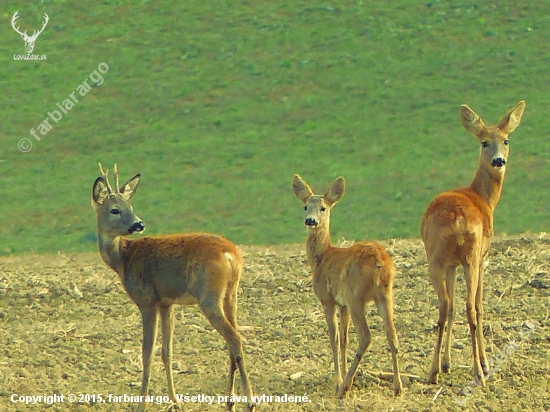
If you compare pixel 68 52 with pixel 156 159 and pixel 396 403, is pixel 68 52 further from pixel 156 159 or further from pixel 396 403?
pixel 396 403

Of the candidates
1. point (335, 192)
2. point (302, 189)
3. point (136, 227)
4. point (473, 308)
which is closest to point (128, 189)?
point (136, 227)

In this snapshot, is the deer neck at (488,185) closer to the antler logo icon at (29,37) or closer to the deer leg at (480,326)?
the deer leg at (480,326)

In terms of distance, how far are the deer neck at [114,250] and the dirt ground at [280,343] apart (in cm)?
131

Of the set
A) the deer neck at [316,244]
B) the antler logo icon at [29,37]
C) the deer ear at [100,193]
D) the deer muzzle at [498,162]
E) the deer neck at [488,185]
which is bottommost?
the deer neck at [316,244]

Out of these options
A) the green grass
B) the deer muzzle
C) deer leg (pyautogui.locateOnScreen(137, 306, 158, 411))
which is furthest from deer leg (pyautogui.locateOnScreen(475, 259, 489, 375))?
the green grass

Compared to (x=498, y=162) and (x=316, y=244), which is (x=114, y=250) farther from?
(x=498, y=162)

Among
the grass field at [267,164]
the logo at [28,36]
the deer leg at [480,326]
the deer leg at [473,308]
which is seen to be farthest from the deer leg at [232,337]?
the logo at [28,36]

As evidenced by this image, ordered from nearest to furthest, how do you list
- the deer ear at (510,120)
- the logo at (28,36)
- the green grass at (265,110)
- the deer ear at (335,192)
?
the deer ear at (335,192) < the deer ear at (510,120) < the green grass at (265,110) < the logo at (28,36)

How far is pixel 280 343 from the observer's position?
542 inches

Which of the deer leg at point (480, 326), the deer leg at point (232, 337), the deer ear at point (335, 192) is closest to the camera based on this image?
the deer leg at point (232, 337)

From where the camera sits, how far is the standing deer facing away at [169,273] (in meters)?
11.2

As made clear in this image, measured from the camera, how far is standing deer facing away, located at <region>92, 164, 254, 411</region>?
36.9ft

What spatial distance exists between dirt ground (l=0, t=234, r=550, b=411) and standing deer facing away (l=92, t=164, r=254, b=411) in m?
0.66

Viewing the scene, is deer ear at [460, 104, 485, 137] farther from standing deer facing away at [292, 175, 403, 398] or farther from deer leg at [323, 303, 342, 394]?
deer leg at [323, 303, 342, 394]
